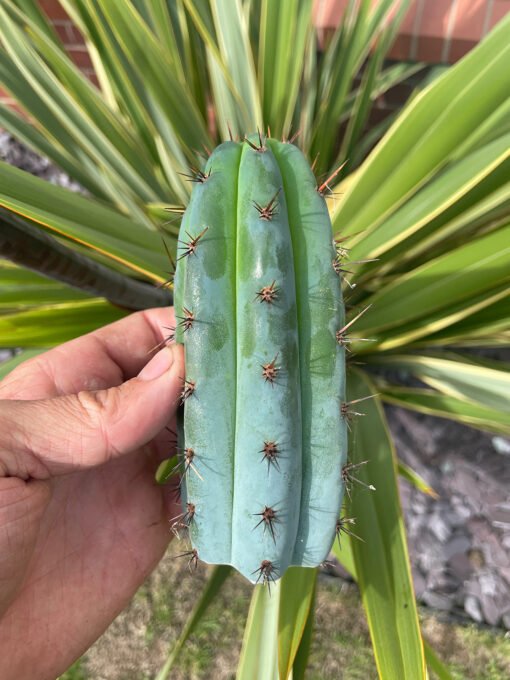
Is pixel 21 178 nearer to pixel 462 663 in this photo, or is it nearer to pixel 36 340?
pixel 36 340

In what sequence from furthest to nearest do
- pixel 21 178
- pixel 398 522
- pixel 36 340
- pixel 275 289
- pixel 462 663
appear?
pixel 462 663 < pixel 36 340 < pixel 398 522 < pixel 21 178 < pixel 275 289

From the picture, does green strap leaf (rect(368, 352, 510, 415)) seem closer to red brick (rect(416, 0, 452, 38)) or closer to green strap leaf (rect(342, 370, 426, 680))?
green strap leaf (rect(342, 370, 426, 680))

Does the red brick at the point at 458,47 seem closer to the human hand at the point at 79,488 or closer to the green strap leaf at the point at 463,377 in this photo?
the green strap leaf at the point at 463,377

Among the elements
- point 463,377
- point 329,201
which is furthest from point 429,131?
point 463,377

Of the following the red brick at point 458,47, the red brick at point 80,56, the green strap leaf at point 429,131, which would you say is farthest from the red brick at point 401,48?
the red brick at point 80,56

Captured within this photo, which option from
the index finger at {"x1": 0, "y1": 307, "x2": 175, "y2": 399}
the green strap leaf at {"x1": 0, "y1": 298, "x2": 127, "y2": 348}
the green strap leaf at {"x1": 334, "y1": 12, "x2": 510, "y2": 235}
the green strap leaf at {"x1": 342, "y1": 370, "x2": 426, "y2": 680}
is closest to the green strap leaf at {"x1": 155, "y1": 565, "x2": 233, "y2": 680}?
the green strap leaf at {"x1": 342, "y1": 370, "x2": 426, "y2": 680}

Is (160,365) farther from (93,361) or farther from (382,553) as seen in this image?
(382,553)

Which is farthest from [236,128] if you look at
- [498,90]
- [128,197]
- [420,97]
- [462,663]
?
[462,663]
